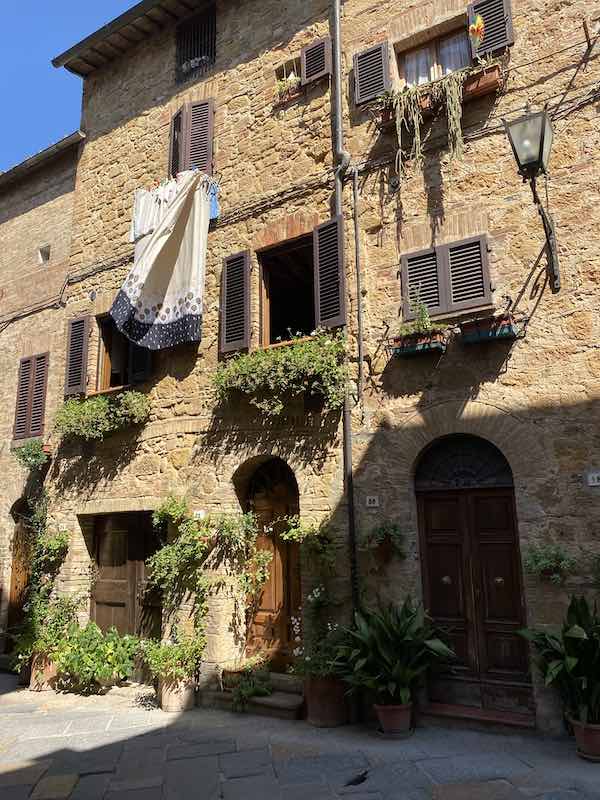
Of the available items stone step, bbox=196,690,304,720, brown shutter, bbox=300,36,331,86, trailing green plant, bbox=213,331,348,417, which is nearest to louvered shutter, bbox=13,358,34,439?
trailing green plant, bbox=213,331,348,417

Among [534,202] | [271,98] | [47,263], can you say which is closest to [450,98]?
[534,202]

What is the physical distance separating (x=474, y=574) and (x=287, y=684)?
2.45 metres

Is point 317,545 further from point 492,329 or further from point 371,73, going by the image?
point 371,73

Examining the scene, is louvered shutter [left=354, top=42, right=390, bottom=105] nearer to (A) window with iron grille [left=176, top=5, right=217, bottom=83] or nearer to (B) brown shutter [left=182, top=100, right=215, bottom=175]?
(B) brown shutter [left=182, top=100, right=215, bottom=175]

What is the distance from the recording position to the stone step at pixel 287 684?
6535 millimetres

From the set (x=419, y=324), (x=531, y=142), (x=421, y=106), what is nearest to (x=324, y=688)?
(x=419, y=324)

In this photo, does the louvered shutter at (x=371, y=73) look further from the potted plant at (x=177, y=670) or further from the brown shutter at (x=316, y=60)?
the potted plant at (x=177, y=670)

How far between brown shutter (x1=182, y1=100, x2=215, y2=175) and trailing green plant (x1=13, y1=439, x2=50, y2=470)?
4882mm

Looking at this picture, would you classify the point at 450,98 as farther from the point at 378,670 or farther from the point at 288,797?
the point at 288,797

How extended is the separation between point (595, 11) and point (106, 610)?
9342mm

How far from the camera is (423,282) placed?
256 inches

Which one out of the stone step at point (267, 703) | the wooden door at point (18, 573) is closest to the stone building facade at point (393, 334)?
the stone step at point (267, 703)

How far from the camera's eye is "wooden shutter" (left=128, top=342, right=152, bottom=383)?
8.68 m

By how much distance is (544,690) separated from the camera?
205 inches
